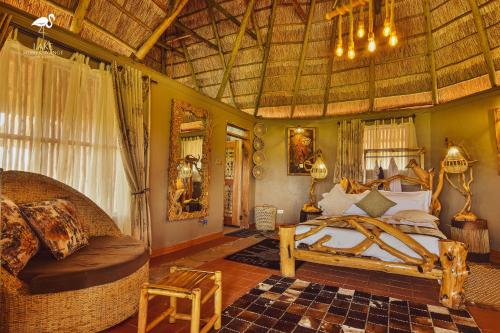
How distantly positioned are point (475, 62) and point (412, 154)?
186cm

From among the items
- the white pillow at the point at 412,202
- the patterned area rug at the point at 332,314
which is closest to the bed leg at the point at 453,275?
the patterned area rug at the point at 332,314

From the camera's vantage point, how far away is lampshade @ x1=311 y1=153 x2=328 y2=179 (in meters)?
6.35

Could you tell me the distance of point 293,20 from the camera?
571 centimetres

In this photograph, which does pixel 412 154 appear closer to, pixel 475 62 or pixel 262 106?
pixel 475 62

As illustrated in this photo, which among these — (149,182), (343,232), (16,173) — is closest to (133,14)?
(149,182)

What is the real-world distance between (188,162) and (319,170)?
2.95m

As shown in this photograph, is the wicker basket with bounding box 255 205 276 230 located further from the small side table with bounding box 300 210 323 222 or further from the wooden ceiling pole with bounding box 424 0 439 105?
the wooden ceiling pole with bounding box 424 0 439 105

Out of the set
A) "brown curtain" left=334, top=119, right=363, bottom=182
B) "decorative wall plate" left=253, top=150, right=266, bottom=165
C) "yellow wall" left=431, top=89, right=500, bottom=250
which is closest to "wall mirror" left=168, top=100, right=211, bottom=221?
"decorative wall plate" left=253, top=150, right=266, bottom=165

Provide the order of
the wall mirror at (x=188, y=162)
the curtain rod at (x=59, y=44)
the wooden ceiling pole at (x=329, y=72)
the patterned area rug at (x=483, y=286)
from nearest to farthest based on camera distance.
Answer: the curtain rod at (x=59, y=44)
the patterned area rug at (x=483, y=286)
the wall mirror at (x=188, y=162)
the wooden ceiling pole at (x=329, y=72)

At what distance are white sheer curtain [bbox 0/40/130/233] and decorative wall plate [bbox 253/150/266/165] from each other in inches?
153

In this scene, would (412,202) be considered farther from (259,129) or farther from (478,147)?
(259,129)

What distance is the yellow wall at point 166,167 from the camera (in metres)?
4.32

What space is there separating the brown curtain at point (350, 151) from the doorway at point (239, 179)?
215 centimetres

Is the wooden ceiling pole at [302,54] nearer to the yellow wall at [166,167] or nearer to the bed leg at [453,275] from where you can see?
the yellow wall at [166,167]
